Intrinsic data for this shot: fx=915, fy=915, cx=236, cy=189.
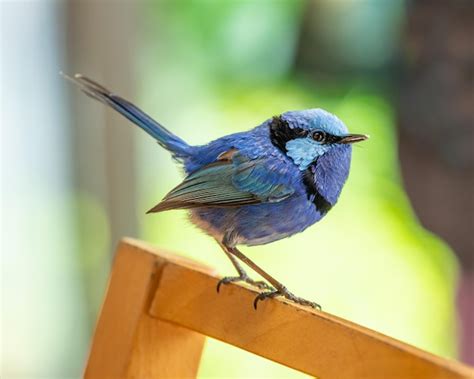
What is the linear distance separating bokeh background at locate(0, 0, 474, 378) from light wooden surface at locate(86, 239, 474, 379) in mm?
1320

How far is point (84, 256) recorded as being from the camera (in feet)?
10.7

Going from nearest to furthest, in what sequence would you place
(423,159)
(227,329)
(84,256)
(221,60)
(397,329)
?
(227,329) → (423,159) → (397,329) → (221,60) → (84,256)

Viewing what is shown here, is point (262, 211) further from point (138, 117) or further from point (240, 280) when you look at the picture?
point (138, 117)

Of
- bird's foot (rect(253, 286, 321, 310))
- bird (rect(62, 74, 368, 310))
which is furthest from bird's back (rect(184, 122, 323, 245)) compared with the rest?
bird's foot (rect(253, 286, 321, 310))

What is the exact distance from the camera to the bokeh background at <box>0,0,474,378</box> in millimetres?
2621

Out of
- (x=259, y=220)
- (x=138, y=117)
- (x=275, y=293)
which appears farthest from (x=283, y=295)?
(x=138, y=117)

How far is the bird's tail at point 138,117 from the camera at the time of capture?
4.98ft

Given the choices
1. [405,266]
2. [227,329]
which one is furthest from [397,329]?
[227,329]

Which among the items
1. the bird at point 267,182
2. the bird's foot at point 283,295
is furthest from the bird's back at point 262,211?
the bird's foot at point 283,295

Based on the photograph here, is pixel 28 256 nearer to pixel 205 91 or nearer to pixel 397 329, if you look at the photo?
pixel 205 91

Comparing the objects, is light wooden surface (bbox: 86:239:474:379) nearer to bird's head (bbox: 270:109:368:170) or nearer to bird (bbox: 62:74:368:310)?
bird (bbox: 62:74:368:310)

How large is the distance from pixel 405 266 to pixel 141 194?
2.96ft

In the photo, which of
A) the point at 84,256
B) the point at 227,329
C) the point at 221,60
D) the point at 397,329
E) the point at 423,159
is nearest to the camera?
the point at 227,329

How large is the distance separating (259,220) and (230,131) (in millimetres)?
1489
